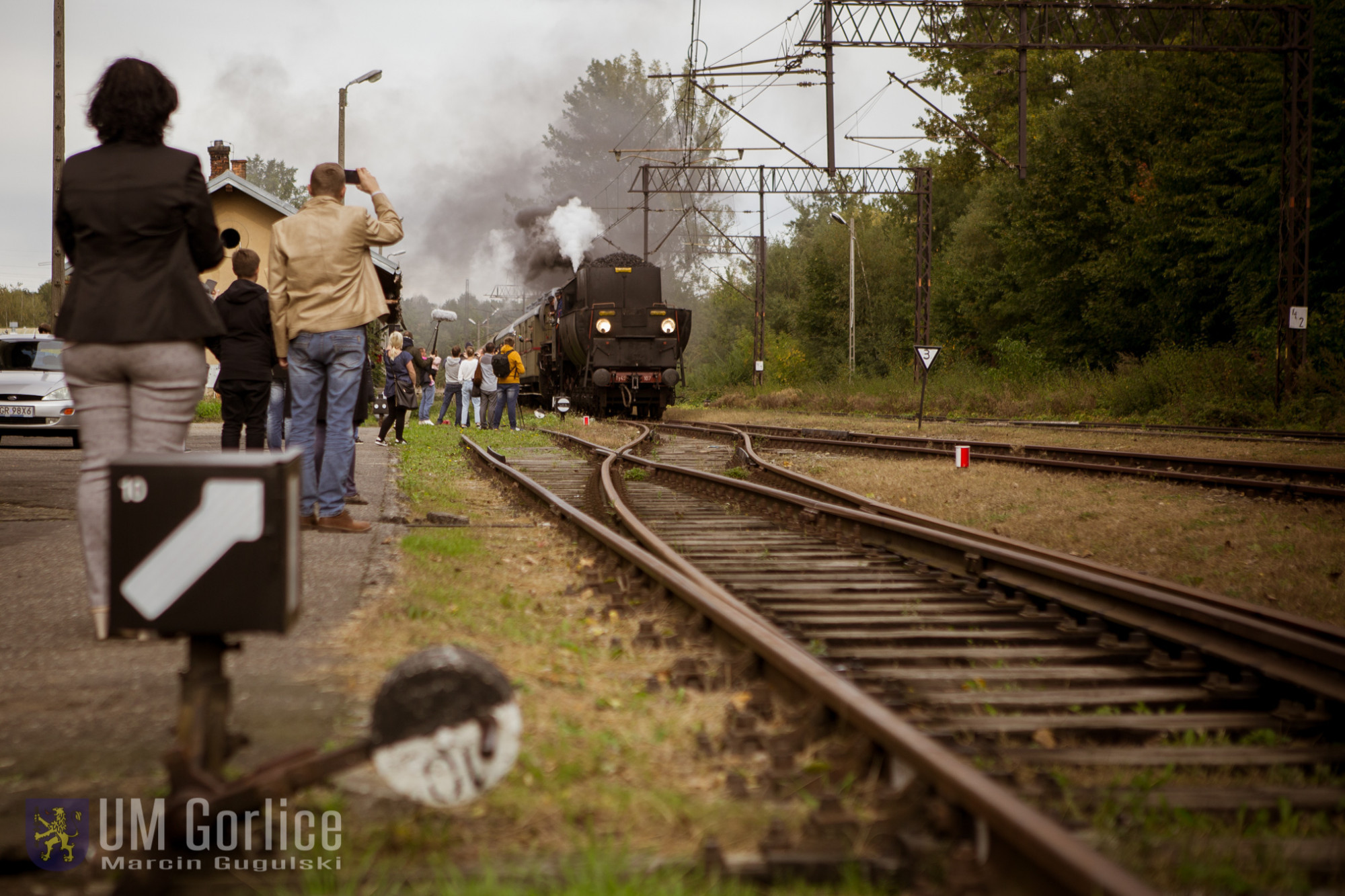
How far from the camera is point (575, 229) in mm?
55219

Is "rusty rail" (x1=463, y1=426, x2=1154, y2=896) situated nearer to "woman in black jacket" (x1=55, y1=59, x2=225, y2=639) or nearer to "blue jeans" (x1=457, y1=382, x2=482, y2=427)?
"woman in black jacket" (x1=55, y1=59, x2=225, y2=639)

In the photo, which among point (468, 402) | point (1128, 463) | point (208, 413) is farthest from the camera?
point (208, 413)

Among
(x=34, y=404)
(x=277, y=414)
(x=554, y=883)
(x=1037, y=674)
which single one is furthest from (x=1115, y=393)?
(x=554, y=883)

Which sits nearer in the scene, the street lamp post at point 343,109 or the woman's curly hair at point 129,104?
the woman's curly hair at point 129,104

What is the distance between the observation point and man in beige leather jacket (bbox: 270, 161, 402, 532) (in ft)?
21.8

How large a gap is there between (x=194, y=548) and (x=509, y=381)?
20.1 metres

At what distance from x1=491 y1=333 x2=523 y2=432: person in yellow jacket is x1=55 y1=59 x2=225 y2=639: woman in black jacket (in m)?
17.6

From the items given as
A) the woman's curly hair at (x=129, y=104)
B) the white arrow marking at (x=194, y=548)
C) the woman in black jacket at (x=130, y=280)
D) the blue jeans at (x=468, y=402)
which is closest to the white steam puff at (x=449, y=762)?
the white arrow marking at (x=194, y=548)

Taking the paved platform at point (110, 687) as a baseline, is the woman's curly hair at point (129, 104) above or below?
above

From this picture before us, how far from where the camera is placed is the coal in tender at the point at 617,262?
94.4 ft

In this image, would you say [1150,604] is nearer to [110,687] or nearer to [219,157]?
[110,687]

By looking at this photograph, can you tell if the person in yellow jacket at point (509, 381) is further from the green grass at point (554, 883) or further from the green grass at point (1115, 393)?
the green grass at point (554, 883)

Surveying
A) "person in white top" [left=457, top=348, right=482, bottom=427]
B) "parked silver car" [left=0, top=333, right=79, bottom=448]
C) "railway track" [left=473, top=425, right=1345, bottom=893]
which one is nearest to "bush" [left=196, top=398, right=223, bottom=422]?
"person in white top" [left=457, top=348, right=482, bottom=427]

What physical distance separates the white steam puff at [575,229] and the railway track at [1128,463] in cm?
3730
